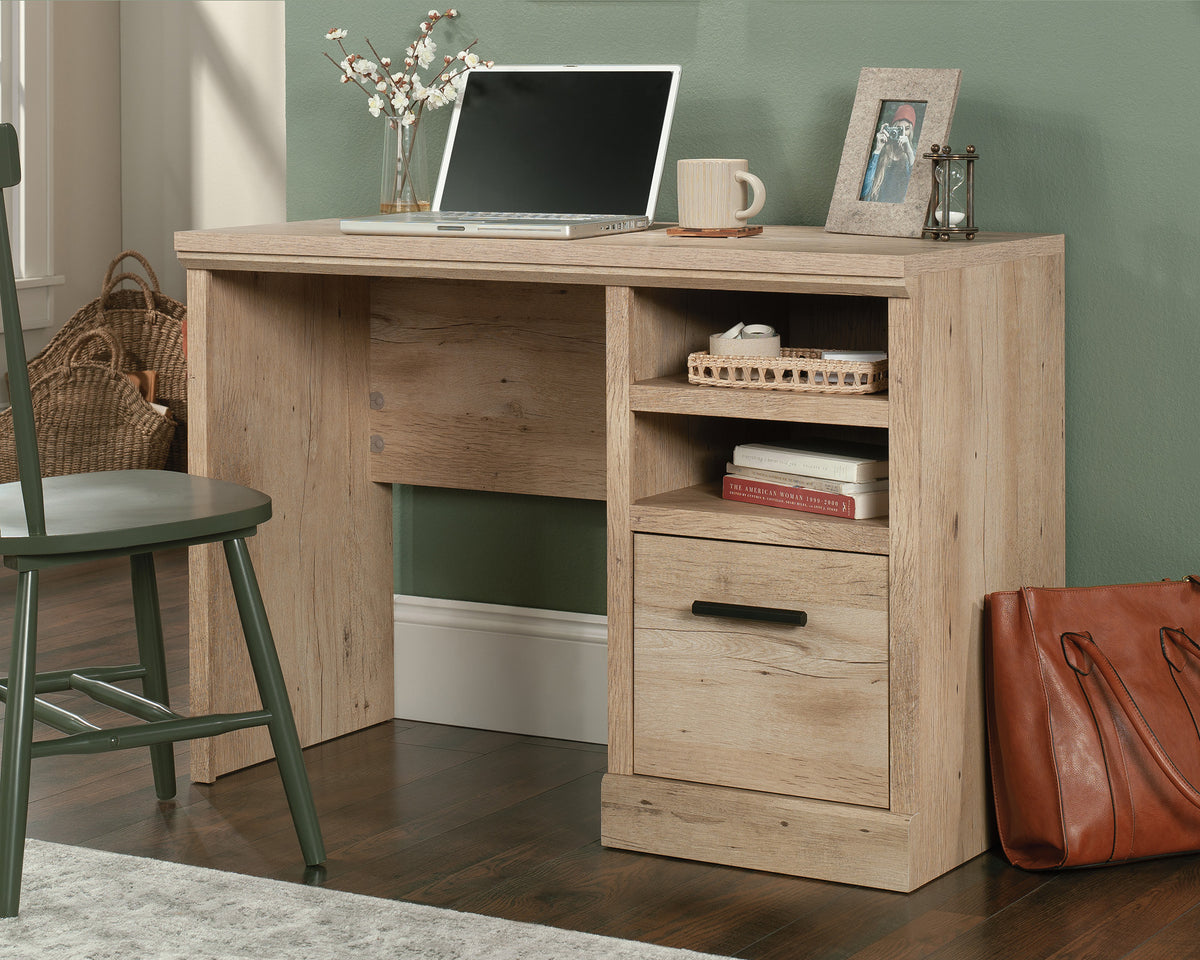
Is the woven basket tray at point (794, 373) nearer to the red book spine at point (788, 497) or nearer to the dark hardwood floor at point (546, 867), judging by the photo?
the red book spine at point (788, 497)

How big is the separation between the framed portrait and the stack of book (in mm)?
290

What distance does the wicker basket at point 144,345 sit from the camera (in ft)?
13.9

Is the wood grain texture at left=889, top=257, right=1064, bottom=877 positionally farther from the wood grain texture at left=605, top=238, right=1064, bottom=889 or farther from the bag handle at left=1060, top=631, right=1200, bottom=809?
the bag handle at left=1060, top=631, right=1200, bottom=809

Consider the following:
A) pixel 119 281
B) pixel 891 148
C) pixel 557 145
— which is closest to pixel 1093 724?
pixel 891 148

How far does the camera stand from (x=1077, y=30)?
2.06 metres

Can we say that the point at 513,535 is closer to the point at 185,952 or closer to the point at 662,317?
the point at 662,317

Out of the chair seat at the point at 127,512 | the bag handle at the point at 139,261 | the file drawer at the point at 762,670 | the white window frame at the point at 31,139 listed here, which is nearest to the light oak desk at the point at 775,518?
the file drawer at the point at 762,670

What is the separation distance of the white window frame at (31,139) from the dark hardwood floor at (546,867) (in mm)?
2508

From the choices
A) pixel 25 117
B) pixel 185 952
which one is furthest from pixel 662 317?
pixel 25 117

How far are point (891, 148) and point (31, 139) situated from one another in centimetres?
319

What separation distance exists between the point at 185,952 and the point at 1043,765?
0.94m

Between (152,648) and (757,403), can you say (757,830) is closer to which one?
(757,403)

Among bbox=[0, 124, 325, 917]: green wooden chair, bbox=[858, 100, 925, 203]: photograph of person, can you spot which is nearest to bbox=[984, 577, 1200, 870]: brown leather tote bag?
bbox=[858, 100, 925, 203]: photograph of person

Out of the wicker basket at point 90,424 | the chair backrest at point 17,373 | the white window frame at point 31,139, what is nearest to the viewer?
the chair backrest at point 17,373
